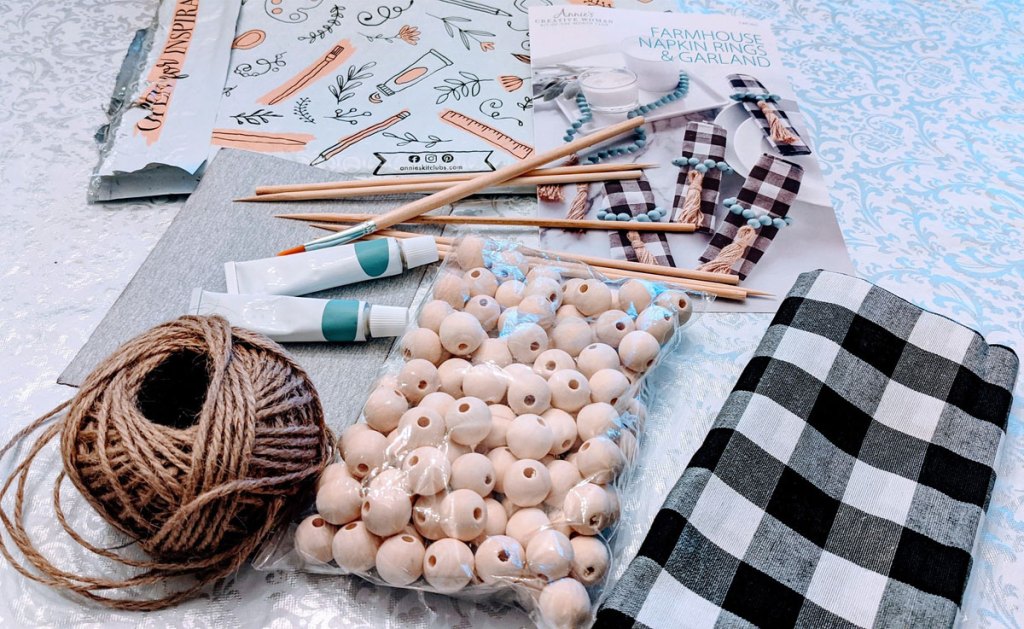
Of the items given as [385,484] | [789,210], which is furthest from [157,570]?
[789,210]

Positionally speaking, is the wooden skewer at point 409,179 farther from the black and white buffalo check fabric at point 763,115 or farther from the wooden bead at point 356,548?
the wooden bead at point 356,548

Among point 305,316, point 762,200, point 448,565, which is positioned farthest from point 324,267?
point 762,200

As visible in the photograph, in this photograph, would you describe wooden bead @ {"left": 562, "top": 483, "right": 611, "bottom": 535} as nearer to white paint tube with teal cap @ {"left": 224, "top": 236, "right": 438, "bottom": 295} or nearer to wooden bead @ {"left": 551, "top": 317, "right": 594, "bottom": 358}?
wooden bead @ {"left": 551, "top": 317, "right": 594, "bottom": 358}

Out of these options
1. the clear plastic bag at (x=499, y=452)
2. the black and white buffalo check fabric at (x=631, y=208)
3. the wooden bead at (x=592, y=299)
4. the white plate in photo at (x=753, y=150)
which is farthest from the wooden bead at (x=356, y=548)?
the white plate in photo at (x=753, y=150)

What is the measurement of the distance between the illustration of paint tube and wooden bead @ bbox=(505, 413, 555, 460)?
0.44 metres

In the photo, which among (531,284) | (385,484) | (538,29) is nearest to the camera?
(385,484)

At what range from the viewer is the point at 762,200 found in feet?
2.24

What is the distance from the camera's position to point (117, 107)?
0.75 m

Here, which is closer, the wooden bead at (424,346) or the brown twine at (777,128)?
the wooden bead at (424,346)

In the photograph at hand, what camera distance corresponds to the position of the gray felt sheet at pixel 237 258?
55cm

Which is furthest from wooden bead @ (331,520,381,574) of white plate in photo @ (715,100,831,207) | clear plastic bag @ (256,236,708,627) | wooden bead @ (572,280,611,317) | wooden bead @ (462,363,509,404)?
white plate in photo @ (715,100,831,207)

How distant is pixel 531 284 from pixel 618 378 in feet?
0.32

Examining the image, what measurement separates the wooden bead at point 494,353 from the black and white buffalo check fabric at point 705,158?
242 millimetres

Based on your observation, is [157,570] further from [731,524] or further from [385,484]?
[731,524]
